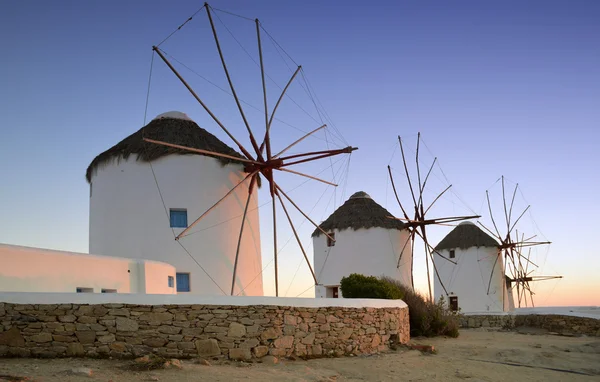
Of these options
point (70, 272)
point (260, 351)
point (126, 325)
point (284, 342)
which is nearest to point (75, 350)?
point (126, 325)

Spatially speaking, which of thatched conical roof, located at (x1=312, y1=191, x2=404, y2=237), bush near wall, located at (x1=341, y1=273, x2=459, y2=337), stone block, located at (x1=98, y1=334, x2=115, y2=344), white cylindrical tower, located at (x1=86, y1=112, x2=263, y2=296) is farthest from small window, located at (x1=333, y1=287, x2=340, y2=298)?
stone block, located at (x1=98, y1=334, x2=115, y2=344)

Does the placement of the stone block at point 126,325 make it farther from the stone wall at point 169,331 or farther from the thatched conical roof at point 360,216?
the thatched conical roof at point 360,216

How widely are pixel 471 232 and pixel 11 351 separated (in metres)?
27.8

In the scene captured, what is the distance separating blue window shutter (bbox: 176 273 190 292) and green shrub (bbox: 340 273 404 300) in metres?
4.39

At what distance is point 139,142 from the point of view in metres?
16.3

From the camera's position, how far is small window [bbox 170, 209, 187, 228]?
631 inches

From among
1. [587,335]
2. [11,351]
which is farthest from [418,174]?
[11,351]

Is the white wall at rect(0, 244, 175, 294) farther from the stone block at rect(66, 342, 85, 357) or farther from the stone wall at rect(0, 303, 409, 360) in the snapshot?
the stone block at rect(66, 342, 85, 357)

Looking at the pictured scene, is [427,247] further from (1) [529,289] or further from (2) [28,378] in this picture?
(2) [28,378]

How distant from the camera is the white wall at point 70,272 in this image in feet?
34.1

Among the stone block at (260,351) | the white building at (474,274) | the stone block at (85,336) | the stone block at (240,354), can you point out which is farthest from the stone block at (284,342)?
the white building at (474,274)

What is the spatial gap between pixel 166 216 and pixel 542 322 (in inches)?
607

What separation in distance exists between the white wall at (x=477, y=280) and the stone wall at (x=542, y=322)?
560 cm

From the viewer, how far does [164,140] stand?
54.0 feet
